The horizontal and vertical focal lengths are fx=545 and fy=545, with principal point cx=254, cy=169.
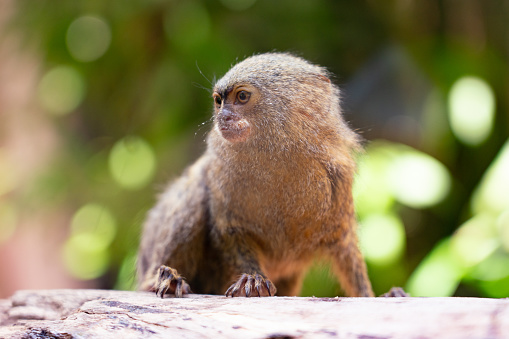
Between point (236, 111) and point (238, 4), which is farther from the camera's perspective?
point (238, 4)

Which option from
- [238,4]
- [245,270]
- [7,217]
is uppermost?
[238,4]

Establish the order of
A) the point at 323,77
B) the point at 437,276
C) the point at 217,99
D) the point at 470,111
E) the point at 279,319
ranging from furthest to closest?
the point at 470,111, the point at 437,276, the point at 323,77, the point at 217,99, the point at 279,319

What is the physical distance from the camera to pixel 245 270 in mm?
2459

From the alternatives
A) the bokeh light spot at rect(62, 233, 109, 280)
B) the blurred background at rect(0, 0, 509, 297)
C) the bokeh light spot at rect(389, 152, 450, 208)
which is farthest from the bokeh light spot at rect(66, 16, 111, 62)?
the bokeh light spot at rect(389, 152, 450, 208)

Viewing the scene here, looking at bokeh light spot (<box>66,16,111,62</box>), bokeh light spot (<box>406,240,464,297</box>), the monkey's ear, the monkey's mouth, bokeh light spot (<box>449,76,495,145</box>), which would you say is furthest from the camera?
bokeh light spot (<box>66,16,111,62</box>)

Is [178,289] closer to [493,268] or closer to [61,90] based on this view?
[493,268]

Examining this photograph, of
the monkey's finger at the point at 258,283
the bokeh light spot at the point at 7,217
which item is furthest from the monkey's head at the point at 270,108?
the bokeh light spot at the point at 7,217

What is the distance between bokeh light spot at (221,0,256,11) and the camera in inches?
171

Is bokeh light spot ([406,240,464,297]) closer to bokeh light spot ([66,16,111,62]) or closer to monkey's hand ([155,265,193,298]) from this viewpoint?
monkey's hand ([155,265,193,298])

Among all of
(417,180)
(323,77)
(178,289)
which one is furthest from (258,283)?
(417,180)

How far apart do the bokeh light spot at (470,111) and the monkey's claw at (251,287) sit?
2447mm

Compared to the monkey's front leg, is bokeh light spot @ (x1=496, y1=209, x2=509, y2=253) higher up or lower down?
higher up

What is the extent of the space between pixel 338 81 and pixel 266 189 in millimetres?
1385

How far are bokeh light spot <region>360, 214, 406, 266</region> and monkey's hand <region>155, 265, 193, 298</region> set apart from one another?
1.87 m
